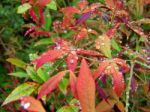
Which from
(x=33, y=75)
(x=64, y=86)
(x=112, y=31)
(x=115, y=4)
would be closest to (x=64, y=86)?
(x=64, y=86)

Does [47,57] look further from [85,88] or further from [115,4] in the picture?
[115,4]

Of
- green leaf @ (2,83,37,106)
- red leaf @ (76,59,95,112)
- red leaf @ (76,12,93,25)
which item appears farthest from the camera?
red leaf @ (76,12,93,25)

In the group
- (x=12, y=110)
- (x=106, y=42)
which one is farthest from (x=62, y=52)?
(x=12, y=110)

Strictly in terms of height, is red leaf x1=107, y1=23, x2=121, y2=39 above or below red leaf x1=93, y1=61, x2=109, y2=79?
below

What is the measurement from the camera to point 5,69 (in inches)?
72.3

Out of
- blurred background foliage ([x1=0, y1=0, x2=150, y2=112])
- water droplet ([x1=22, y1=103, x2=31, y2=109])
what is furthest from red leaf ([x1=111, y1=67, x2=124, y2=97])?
blurred background foliage ([x1=0, y1=0, x2=150, y2=112])

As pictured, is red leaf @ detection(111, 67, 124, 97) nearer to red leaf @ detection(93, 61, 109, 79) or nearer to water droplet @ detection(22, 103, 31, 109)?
red leaf @ detection(93, 61, 109, 79)

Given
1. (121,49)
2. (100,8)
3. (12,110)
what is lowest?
(12,110)

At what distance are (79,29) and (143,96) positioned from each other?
372mm

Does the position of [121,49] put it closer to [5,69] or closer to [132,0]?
[132,0]

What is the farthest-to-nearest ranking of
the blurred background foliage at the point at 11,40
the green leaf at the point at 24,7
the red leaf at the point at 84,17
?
1. the blurred background foliage at the point at 11,40
2. the green leaf at the point at 24,7
3. the red leaf at the point at 84,17

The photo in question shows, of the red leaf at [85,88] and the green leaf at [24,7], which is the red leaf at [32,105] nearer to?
the red leaf at [85,88]

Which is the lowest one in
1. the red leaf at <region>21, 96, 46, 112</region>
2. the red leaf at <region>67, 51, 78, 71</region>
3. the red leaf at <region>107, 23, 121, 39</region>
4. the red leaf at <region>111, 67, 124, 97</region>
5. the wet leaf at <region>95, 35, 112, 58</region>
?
the red leaf at <region>111, 67, 124, 97</region>

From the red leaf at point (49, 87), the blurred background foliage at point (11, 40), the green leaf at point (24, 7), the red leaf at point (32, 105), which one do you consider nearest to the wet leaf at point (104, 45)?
the red leaf at point (49, 87)
